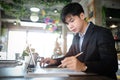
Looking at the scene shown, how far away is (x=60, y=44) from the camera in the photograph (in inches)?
344

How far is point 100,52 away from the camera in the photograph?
1.42m

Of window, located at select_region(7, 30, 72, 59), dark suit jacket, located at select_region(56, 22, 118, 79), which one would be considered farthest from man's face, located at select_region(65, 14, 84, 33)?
window, located at select_region(7, 30, 72, 59)

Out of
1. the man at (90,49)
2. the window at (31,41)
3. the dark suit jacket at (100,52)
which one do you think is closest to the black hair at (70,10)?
the man at (90,49)

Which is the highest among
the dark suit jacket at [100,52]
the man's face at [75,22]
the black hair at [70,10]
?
the black hair at [70,10]

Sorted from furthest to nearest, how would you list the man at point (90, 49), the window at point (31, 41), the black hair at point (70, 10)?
the window at point (31, 41)
the black hair at point (70, 10)
the man at point (90, 49)

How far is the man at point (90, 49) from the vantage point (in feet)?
4.15

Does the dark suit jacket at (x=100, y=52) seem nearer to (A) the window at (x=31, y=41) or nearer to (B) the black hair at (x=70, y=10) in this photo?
(B) the black hair at (x=70, y=10)

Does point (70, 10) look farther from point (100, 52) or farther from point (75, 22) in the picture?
point (100, 52)

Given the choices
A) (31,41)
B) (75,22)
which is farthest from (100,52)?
(31,41)

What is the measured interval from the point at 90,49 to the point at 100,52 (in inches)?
6.1

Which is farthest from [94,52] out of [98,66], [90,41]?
[98,66]

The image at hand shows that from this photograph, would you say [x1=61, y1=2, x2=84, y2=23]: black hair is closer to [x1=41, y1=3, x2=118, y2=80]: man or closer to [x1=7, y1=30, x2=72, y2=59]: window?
[x1=41, y1=3, x2=118, y2=80]: man

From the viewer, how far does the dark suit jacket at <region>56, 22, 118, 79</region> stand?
50.8 inches

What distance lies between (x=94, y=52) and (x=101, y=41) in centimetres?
14
